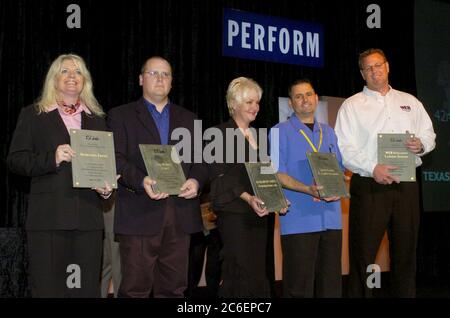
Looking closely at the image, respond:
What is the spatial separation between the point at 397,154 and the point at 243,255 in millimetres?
1271

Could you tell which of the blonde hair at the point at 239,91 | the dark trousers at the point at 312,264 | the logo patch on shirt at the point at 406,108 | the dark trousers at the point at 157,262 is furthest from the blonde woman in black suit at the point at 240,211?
the logo patch on shirt at the point at 406,108

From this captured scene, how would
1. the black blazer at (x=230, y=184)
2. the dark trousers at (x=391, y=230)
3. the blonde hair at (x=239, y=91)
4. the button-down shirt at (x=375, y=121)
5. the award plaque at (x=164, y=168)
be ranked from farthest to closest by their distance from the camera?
the button-down shirt at (x=375, y=121)
the dark trousers at (x=391, y=230)
the blonde hair at (x=239, y=91)
the black blazer at (x=230, y=184)
the award plaque at (x=164, y=168)

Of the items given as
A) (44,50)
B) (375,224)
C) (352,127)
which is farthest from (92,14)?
(375,224)

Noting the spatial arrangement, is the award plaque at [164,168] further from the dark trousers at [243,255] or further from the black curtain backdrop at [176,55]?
the black curtain backdrop at [176,55]

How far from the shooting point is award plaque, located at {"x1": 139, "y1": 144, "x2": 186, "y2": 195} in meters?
3.33

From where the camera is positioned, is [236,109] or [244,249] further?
[236,109]

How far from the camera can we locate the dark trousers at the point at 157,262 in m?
3.35

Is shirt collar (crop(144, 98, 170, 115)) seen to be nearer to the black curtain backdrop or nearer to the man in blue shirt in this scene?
the man in blue shirt

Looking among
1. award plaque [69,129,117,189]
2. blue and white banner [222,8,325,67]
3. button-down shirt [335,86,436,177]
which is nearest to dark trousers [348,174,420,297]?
button-down shirt [335,86,436,177]

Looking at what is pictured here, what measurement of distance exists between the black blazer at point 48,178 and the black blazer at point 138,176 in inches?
7.4

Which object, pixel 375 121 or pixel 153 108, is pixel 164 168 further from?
pixel 375 121

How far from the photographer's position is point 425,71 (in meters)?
7.71

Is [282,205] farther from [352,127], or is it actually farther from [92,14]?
[92,14]

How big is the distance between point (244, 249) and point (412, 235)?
120cm
